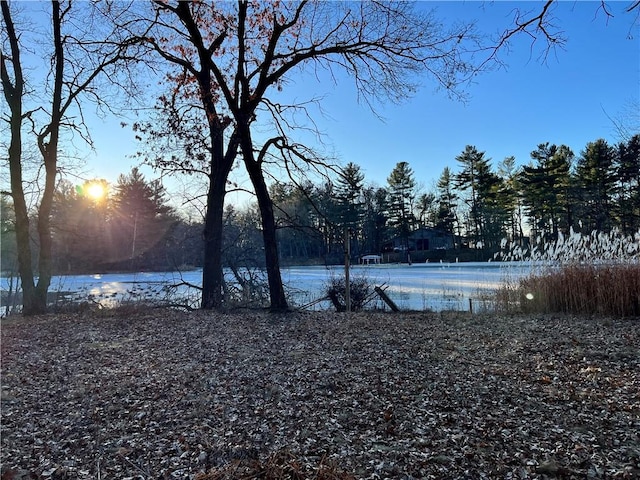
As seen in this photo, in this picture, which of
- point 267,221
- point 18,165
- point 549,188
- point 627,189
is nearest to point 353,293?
point 267,221

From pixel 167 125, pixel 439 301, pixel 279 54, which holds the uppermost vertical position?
pixel 279 54

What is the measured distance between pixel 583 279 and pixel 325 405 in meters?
5.72

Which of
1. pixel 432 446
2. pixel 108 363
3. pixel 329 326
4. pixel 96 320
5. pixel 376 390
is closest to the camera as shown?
pixel 432 446

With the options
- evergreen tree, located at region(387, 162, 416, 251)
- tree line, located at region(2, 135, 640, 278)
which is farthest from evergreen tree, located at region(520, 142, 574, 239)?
evergreen tree, located at region(387, 162, 416, 251)

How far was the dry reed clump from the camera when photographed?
605 cm

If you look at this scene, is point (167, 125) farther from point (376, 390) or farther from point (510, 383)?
point (510, 383)

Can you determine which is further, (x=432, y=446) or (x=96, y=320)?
(x=96, y=320)

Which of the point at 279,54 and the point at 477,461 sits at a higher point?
the point at 279,54

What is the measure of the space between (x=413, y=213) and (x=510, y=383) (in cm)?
3683

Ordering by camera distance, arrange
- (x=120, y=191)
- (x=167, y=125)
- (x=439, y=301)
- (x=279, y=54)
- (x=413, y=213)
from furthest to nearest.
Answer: (x=413, y=213) < (x=120, y=191) < (x=439, y=301) < (x=167, y=125) < (x=279, y=54)

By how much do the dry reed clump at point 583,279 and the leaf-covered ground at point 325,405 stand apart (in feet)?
4.47

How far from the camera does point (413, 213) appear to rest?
38844mm

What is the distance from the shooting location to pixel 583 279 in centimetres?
646

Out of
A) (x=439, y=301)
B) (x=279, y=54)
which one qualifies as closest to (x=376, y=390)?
(x=279, y=54)
